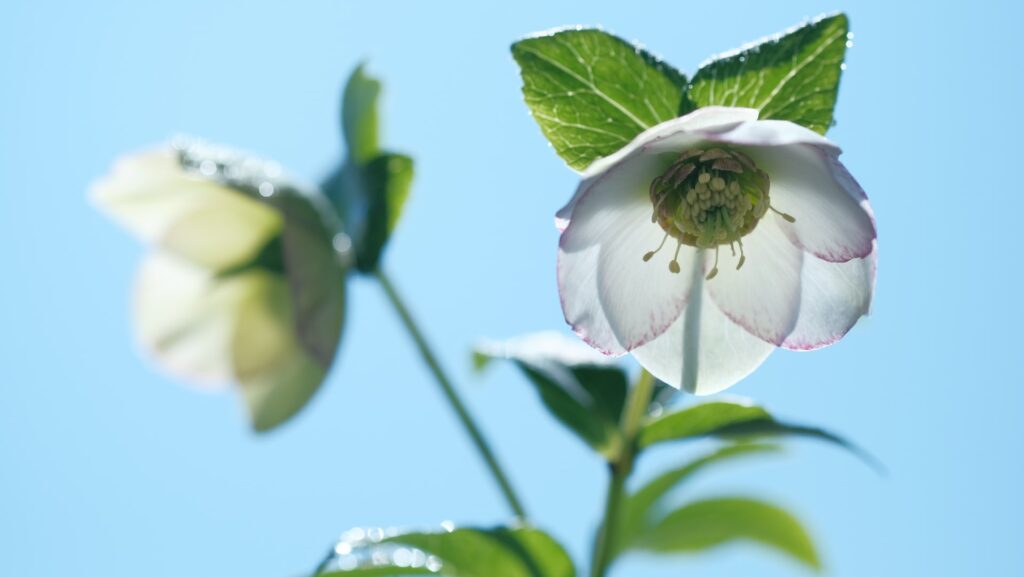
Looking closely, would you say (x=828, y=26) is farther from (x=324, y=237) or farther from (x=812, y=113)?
(x=324, y=237)

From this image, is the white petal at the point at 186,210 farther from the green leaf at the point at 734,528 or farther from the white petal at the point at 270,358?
the green leaf at the point at 734,528

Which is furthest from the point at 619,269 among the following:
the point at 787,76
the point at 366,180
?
the point at 366,180

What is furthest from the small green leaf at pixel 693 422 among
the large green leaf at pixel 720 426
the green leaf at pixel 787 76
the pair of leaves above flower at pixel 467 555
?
the green leaf at pixel 787 76

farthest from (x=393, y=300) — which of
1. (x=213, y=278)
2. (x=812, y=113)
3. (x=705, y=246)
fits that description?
(x=812, y=113)

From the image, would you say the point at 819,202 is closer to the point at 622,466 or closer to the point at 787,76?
the point at 787,76

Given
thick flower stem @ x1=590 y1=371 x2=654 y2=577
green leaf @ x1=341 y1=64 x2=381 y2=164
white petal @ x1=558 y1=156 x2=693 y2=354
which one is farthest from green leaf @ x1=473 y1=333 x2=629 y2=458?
green leaf @ x1=341 y1=64 x2=381 y2=164
